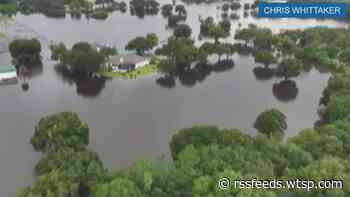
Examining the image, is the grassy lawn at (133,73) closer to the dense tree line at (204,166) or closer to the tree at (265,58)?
the tree at (265,58)

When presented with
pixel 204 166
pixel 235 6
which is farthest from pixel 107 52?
pixel 235 6

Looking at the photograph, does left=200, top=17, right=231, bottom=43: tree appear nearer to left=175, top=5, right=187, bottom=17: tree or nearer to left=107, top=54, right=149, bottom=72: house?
left=175, top=5, right=187, bottom=17: tree

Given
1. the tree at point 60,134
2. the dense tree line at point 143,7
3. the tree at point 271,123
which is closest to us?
the tree at point 60,134

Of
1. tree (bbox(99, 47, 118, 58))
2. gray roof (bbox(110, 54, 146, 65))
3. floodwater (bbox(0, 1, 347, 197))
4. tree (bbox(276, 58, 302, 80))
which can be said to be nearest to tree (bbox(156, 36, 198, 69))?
gray roof (bbox(110, 54, 146, 65))

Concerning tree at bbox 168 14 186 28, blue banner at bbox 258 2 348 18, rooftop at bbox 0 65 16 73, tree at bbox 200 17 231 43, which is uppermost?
tree at bbox 168 14 186 28

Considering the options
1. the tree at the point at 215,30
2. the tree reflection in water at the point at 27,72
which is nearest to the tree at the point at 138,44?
the tree at the point at 215,30

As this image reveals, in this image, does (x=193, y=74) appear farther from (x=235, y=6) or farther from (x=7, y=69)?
(x=235, y=6)

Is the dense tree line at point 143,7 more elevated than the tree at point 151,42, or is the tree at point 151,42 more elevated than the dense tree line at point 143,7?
the dense tree line at point 143,7
